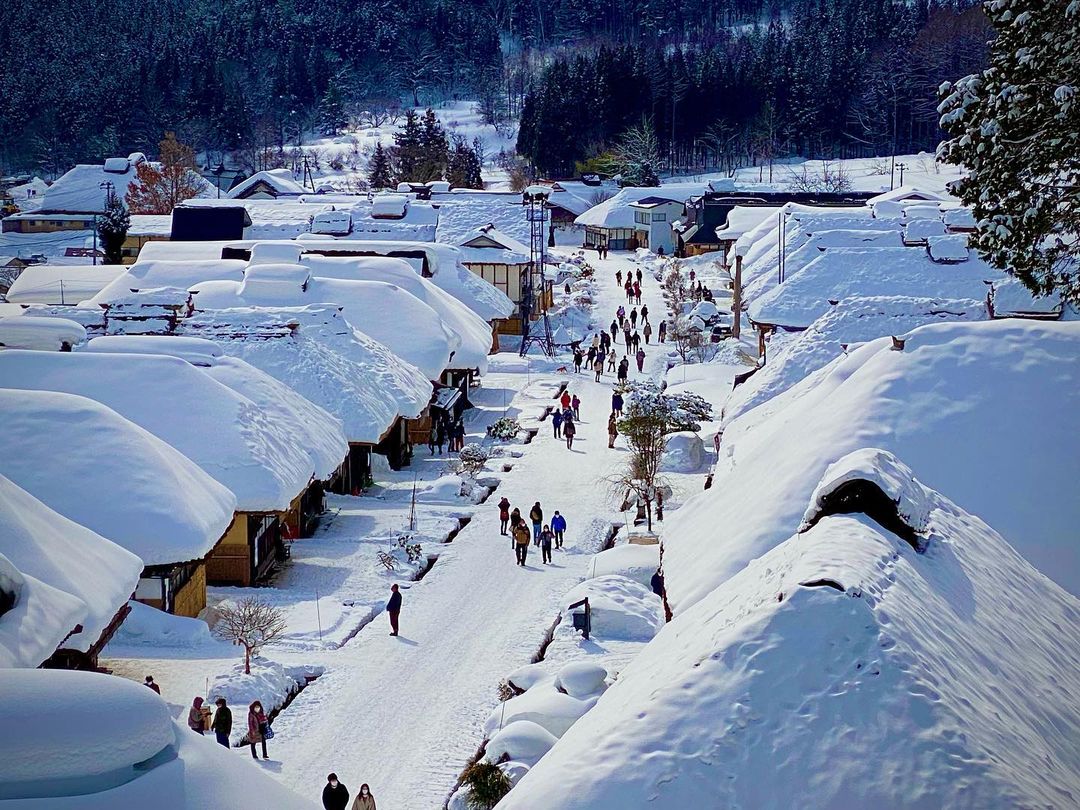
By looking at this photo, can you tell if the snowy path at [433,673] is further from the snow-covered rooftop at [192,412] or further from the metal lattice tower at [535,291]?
the metal lattice tower at [535,291]

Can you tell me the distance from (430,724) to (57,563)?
4.99m

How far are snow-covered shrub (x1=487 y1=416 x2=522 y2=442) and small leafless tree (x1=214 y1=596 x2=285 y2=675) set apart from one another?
1580 cm

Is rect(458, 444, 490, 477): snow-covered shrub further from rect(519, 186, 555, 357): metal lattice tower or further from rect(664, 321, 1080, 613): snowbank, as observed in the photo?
rect(519, 186, 555, 357): metal lattice tower

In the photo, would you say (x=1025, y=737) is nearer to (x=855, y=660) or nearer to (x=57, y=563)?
(x=855, y=660)

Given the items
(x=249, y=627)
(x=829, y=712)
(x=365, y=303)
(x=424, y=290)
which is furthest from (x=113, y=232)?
(x=829, y=712)

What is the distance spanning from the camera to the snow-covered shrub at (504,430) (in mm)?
36188

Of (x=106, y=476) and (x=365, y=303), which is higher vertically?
(x=106, y=476)

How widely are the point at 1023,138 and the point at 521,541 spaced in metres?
14.1

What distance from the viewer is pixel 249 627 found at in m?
19.0

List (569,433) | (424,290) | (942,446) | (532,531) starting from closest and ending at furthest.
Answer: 1. (942,446)
2. (532,531)
3. (569,433)
4. (424,290)

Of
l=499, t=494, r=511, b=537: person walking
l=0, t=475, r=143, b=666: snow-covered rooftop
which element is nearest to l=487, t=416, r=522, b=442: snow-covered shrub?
l=499, t=494, r=511, b=537: person walking

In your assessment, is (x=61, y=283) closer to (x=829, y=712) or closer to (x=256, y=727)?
(x=256, y=727)

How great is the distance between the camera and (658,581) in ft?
70.8

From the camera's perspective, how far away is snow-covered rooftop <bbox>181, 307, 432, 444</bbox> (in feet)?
96.0
